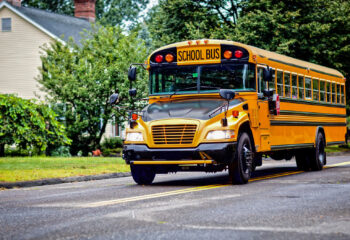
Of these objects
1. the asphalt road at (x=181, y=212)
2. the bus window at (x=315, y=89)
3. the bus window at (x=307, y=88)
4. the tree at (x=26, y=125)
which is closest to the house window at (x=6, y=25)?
the tree at (x=26, y=125)

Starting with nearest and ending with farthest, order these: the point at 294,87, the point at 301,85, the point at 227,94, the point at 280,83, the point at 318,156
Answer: the point at 227,94, the point at 280,83, the point at 294,87, the point at 301,85, the point at 318,156

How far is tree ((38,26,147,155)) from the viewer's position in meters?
27.5

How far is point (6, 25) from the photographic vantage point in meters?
41.1

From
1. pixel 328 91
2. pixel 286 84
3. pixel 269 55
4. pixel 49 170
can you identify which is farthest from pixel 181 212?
pixel 328 91

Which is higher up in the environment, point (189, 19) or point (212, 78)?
point (189, 19)

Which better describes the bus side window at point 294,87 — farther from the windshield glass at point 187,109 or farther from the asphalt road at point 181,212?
the asphalt road at point 181,212

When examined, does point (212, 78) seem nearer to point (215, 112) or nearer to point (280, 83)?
point (215, 112)

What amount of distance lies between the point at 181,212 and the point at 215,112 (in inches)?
161

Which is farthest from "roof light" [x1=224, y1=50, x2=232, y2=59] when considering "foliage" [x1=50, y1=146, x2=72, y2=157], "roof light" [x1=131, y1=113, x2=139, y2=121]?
"foliage" [x1=50, y1=146, x2=72, y2=157]

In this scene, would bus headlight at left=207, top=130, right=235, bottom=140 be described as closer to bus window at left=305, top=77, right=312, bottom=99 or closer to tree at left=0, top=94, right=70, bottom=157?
bus window at left=305, top=77, right=312, bottom=99

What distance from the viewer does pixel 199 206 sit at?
356 inches

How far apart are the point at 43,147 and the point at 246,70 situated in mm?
13798

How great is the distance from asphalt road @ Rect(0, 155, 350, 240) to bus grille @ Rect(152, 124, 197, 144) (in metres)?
0.89

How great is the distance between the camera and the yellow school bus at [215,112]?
473 inches
